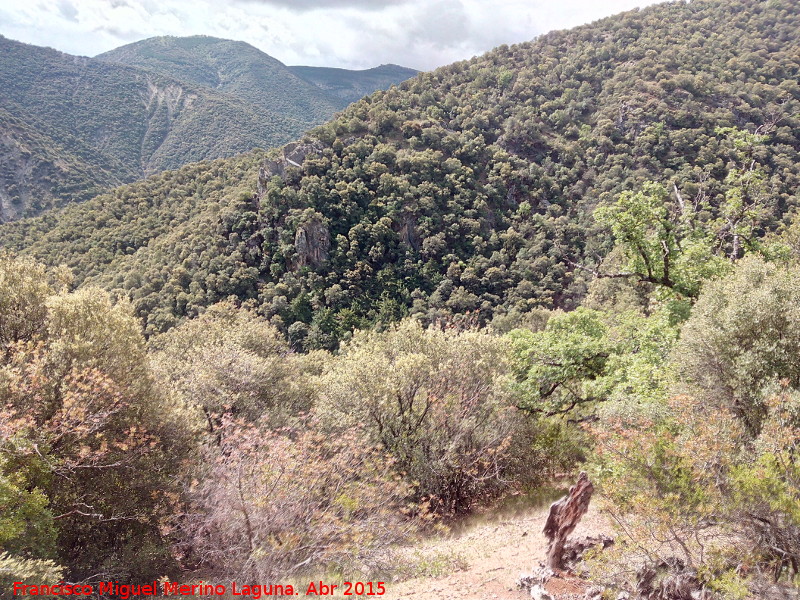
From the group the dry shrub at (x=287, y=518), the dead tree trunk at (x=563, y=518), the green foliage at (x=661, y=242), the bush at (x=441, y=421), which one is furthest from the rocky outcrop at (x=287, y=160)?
the dead tree trunk at (x=563, y=518)

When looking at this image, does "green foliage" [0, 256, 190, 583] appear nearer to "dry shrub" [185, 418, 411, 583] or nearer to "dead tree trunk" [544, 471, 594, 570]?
"dry shrub" [185, 418, 411, 583]

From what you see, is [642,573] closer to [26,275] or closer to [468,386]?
[468,386]

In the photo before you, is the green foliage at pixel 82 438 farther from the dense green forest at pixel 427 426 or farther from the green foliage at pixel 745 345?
the green foliage at pixel 745 345

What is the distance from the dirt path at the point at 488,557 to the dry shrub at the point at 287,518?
96 centimetres

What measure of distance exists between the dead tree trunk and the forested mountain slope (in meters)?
41.4

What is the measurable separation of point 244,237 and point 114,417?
188 feet

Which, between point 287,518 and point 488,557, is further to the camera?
point 488,557

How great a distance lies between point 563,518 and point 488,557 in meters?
2.49

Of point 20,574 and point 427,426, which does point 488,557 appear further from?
point 20,574

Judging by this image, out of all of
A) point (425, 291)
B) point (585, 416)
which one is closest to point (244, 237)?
point (425, 291)

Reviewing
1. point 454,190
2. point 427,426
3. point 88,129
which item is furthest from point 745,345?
point 88,129

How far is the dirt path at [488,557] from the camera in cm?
759

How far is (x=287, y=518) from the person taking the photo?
27.2 ft

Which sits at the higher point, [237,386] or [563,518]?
[563,518]
